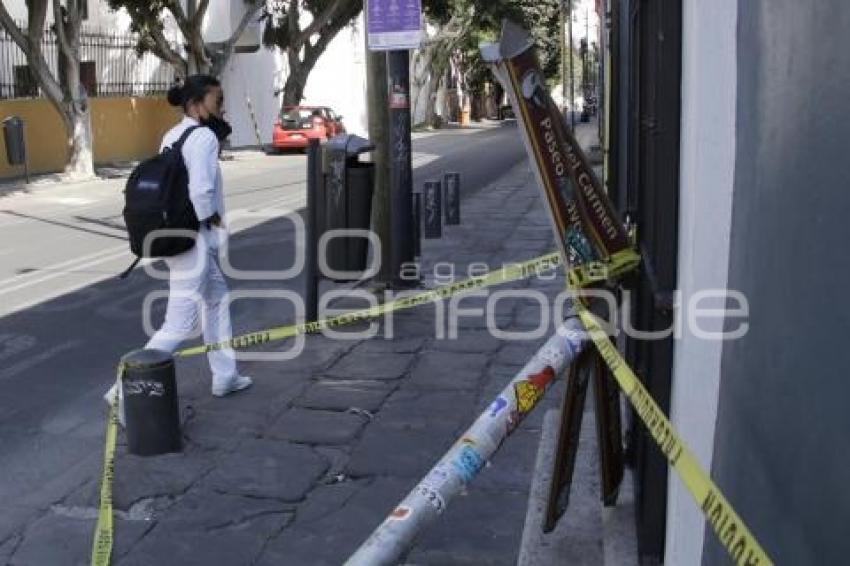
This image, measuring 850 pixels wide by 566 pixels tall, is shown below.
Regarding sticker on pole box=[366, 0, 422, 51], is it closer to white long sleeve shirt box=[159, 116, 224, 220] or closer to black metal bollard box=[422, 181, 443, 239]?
white long sleeve shirt box=[159, 116, 224, 220]

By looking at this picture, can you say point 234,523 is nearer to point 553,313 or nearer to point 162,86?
point 553,313

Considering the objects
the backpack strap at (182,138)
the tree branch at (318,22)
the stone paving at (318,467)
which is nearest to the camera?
the stone paving at (318,467)

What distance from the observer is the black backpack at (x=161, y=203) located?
5156 mm

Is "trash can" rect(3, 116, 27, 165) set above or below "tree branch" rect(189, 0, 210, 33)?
below

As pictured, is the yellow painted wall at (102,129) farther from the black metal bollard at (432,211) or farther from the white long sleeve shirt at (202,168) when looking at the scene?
the white long sleeve shirt at (202,168)

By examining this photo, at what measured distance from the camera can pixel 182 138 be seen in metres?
5.30

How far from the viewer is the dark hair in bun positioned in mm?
5355

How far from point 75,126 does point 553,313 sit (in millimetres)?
16479

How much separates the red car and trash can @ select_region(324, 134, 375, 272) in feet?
77.5

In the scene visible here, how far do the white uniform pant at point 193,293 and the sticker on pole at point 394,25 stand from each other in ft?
9.48

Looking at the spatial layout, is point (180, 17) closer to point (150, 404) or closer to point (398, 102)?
point (398, 102)

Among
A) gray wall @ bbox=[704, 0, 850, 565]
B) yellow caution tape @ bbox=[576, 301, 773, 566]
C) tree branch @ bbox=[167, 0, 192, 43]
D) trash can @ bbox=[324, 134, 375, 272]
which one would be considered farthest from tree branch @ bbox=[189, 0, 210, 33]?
gray wall @ bbox=[704, 0, 850, 565]

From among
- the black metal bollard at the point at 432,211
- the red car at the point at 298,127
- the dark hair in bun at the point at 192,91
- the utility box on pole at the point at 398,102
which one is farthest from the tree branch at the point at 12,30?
the dark hair in bun at the point at 192,91

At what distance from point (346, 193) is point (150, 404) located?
2589 mm
